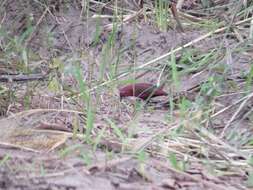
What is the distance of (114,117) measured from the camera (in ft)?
8.20

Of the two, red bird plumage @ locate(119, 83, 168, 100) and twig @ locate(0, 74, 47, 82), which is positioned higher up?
twig @ locate(0, 74, 47, 82)

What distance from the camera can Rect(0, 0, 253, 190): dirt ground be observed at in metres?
1.92

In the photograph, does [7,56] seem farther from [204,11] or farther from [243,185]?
[243,185]

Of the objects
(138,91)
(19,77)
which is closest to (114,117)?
(138,91)

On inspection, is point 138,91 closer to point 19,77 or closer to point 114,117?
point 114,117

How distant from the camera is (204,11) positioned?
11.8 feet

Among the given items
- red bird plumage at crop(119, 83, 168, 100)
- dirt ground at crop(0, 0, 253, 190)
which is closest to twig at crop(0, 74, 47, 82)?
dirt ground at crop(0, 0, 253, 190)

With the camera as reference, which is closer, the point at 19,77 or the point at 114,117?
the point at 114,117

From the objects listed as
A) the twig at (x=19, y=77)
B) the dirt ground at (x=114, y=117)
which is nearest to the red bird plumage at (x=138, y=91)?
the dirt ground at (x=114, y=117)

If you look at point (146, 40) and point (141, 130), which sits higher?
point (146, 40)

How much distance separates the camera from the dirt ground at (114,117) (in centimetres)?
192

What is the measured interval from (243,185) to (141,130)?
495 millimetres

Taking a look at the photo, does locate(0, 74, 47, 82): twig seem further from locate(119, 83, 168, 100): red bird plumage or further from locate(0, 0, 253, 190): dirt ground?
locate(119, 83, 168, 100): red bird plumage

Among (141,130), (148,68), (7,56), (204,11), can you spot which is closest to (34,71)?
(7,56)
